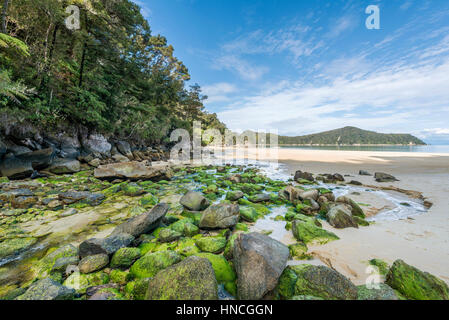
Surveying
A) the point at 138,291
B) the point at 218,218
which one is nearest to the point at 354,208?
the point at 218,218

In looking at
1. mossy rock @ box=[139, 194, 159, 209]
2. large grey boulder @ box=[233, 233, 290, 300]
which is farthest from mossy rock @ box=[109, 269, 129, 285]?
mossy rock @ box=[139, 194, 159, 209]

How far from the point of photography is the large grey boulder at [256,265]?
207 cm

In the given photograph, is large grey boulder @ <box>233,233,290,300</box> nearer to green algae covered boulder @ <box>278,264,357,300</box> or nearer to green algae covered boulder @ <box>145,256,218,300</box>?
green algae covered boulder @ <box>278,264,357,300</box>

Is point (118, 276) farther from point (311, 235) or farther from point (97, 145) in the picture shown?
point (97, 145)

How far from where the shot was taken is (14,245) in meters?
3.35

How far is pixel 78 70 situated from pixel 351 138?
487ft

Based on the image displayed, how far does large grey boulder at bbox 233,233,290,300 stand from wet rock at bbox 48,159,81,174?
473 inches

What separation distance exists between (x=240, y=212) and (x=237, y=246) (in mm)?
2362

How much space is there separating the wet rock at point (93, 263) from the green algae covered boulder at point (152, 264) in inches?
21.3

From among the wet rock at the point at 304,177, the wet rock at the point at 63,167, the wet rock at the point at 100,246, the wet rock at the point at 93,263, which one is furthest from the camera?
the wet rock at the point at 304,177

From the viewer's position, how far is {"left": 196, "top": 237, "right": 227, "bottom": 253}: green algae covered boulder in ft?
10.3

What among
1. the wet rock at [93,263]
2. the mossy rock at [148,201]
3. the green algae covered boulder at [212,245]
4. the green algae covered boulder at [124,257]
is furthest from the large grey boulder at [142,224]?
the mossy rock at [148,201]

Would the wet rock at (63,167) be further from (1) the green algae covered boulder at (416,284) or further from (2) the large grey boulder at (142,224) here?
(1) the green algae covered boulder at (416,284)
